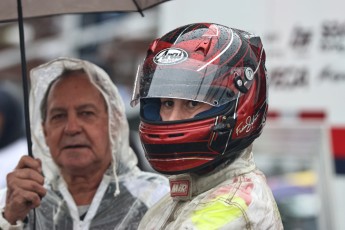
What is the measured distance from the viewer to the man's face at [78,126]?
11.0ft

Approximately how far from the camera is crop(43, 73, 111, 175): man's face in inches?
132

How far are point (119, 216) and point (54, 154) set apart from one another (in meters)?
0.35

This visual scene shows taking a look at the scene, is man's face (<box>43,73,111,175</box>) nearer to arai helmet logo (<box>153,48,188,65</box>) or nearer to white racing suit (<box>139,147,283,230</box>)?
white racing suit (<box>139,147,283,230</box>)

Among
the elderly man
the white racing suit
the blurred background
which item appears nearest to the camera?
the white racing suit

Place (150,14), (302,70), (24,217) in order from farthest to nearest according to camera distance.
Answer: (150,14) < (302,70) < (24,217)

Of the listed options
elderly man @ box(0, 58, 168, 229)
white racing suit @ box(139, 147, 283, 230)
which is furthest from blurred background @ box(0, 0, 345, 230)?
white racing suit @ box(139, 147, 283, 230)

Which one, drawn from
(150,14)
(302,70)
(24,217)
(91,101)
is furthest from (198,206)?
(150,14)

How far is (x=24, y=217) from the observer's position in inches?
121

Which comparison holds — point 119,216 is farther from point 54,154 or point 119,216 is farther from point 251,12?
point 251,12

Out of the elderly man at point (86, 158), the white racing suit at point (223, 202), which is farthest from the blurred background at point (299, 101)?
the white racing suit at point (223, 202)

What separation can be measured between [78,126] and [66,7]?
0.45 meters

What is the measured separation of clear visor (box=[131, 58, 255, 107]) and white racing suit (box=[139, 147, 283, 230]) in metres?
0.20

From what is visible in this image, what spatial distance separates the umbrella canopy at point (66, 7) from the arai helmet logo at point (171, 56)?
3.10 feet

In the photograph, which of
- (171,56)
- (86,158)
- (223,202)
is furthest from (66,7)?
(223,202)
